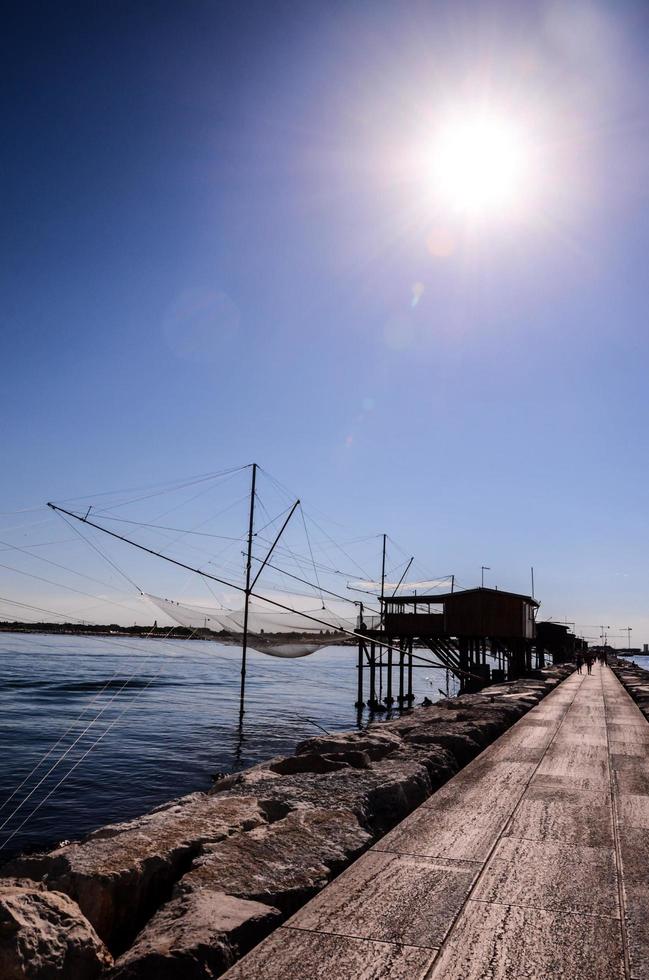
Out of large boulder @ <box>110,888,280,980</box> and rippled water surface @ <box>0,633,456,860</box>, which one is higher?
large boulder @ <box>110,888,280,980</box>

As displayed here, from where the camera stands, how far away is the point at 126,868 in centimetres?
390

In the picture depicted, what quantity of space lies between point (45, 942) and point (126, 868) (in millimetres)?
888

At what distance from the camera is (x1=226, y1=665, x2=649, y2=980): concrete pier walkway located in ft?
8.68

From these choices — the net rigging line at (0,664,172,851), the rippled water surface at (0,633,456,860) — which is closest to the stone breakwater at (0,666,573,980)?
the rippled water surface at (0,633,456,860)

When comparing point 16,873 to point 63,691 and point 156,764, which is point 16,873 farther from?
point 63,691

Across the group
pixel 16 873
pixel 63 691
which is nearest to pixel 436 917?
pixel 16 873

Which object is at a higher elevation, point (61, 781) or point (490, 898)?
point (490, 898)

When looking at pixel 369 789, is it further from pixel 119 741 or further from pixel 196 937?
pixel 119 741

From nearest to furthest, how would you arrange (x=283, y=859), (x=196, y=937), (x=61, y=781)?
1. (x=196, y=937)
2. (x=283, y=859)
3. (x=61, y=781)

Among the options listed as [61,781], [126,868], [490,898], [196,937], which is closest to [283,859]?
[126,868]

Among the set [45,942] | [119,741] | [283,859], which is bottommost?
[119,741]

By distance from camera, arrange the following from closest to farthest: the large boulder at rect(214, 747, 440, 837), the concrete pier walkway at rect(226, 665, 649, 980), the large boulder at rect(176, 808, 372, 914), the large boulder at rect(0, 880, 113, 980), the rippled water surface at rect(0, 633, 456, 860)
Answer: the concrete pier walkway at rect(226, 665, 649, 980) → the large boulder at rect(0, 880, 113, 980) → the large boulder at rect(176, 808, 372, 914) → the large boulder at rect(214, 747, 440, 837) → the rippled water surface at rect(0, 633, 456, 860)

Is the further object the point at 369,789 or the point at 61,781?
the point at 61,781

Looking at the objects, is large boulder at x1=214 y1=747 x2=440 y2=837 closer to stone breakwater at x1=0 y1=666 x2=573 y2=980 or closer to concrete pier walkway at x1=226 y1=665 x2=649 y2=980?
stone breakwater at x1=0 y1=666 x2=573 y2=980
